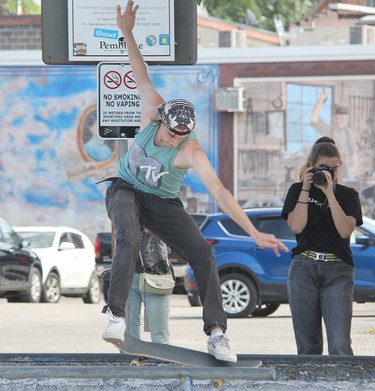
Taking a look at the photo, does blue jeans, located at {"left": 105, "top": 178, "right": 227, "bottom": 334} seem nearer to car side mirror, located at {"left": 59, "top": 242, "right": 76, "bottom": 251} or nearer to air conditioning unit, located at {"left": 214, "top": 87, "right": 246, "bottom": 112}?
car side mirror, located at {"left": 59, "top": 242, "right": 76, "bottom": 251}

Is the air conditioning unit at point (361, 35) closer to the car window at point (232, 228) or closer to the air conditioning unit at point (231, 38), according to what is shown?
the air conditioning unit at point (231, 38)

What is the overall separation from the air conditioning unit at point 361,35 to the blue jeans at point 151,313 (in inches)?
1466

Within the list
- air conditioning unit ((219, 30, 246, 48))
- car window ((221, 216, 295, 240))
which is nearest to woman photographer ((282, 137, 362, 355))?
car window ((221, 216, 295, 240))

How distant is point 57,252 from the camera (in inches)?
982

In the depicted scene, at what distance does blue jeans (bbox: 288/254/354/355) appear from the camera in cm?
741

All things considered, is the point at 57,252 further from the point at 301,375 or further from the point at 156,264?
the point at 301,375

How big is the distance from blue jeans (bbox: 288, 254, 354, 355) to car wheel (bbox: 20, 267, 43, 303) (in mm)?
15706

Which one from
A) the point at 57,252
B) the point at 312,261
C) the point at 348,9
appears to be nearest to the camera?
the point at 312,261

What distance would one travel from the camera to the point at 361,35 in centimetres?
4406

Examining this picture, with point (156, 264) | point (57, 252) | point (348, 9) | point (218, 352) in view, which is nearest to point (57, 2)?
point (156, 264)

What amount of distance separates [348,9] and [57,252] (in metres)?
27.6

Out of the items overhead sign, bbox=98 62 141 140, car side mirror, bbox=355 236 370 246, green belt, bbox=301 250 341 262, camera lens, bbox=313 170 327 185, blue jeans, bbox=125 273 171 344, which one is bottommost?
car side mirror, bbox=355 236 370 246

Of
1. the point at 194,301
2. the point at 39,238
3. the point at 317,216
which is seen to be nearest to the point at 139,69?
the point at 317,216

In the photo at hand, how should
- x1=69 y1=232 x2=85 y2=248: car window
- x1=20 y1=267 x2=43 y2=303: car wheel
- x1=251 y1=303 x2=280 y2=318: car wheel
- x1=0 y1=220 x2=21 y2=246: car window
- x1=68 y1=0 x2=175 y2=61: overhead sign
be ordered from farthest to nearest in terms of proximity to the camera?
x1=69 y1=232 x2=85 y2=248: car window → x1=20 y1=267 x2=43 y2=303: car wheel → x1=0 y1=220 x2=21 y2=246: car window → x1=251 y1=303 x2=280 y2=318: car wheel → x1=68 y1=0 x2=175 y2=61: overhead sign
